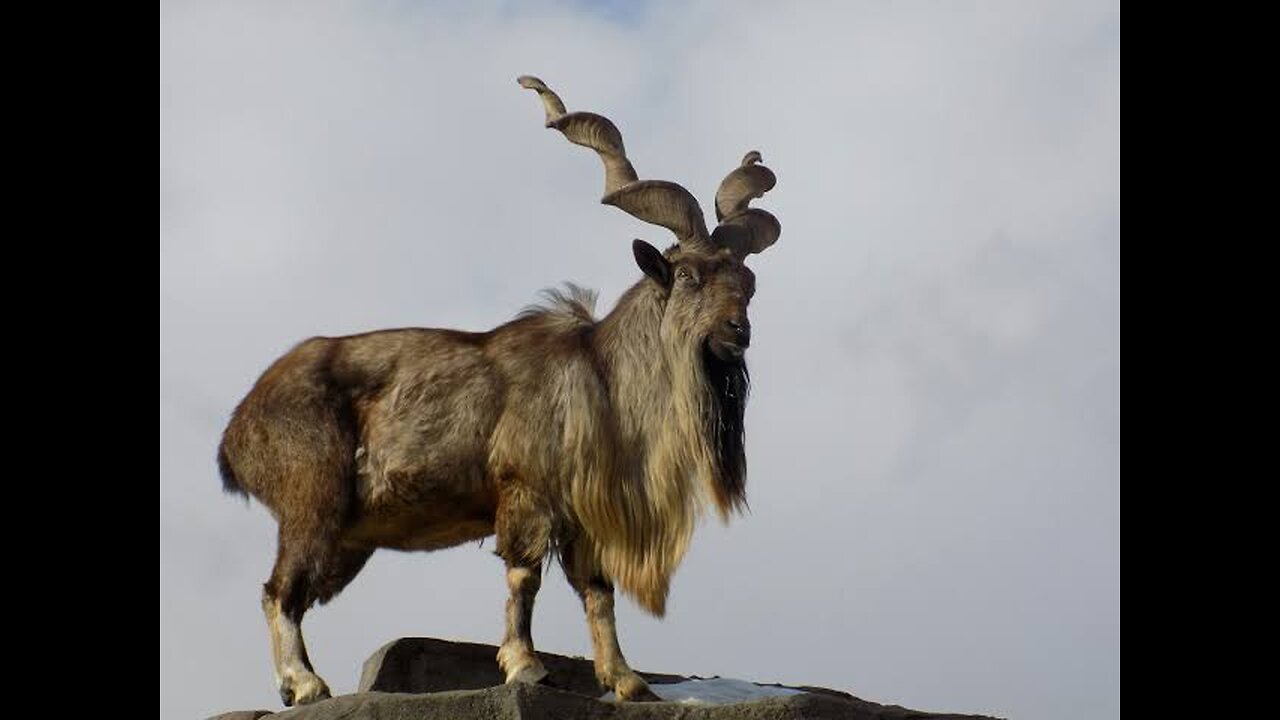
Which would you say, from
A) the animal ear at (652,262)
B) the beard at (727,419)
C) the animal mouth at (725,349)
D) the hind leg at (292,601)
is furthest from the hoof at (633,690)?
the animal ear at (652,262)

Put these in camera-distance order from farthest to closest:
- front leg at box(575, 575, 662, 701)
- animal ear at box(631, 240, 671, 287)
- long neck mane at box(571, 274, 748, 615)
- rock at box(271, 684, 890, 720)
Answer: animal ear at box(631, 240, 671, 287)
long neck mane at box(571, 274, 748, 615)
front leg at box(575, 575, 662, 701)
rock at box(271, 684, 890, 720)

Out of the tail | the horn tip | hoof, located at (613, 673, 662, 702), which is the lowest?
hoof, located at (613, 673, 662, 702)

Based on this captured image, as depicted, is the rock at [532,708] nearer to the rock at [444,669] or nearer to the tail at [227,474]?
the rock at [444,669]

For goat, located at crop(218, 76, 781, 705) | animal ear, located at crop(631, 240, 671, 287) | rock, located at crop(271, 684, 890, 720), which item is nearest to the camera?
rock, located at crop(271, 684, 890, 720)

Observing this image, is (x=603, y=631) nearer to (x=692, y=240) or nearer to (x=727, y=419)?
(x=727, y=419)

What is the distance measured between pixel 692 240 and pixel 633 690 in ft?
9.31

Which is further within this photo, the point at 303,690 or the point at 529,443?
the point at 529,443

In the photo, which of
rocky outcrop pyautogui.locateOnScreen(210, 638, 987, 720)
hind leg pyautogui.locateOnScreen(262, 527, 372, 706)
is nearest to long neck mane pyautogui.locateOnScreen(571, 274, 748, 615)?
rocky outcrop pyautogui.locateOnScreen(210, 638, 987, 720)

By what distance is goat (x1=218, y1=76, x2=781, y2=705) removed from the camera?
44.4 ft

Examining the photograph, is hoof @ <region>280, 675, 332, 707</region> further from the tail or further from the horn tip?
the horn tip

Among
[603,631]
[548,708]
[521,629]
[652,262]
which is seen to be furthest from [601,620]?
[652,262]

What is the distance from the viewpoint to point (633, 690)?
13094mm

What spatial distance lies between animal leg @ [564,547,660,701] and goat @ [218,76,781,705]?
12 mm

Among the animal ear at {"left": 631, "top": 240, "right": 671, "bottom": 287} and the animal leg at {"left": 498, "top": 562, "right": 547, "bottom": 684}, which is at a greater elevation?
the animal ear at {"left": 631, "top": 240, "right": 671, "bottom": 287}
